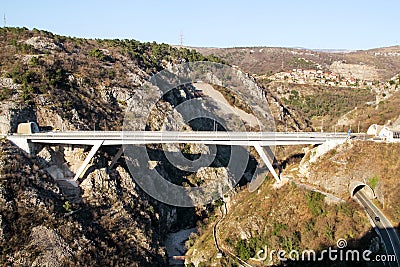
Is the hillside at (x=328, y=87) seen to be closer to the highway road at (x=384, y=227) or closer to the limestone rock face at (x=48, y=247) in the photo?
the highway road at (x=384, y=227)

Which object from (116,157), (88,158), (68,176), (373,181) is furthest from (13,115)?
(373,181)

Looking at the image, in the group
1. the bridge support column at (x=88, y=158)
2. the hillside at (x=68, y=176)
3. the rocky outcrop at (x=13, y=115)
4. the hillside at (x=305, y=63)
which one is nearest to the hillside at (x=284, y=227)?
the hillside at (x=68, y=176)

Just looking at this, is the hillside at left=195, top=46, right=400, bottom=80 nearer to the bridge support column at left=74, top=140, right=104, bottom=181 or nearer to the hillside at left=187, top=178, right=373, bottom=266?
the hillside at left=187, top=178, right=373, bottom=266

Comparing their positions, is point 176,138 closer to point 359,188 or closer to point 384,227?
point 359,188

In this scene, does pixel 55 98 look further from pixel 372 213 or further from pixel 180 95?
pixel 372 213

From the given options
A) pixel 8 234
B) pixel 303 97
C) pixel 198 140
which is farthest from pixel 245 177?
pixel 303 97
